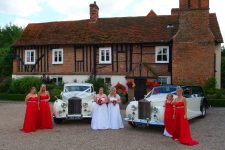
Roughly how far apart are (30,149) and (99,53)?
20.6 meters

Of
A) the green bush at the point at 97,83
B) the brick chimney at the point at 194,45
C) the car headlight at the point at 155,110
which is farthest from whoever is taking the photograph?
the green bush at the point at 97,83

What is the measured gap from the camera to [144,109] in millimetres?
12750

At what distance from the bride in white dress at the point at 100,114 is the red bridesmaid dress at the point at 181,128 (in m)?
3.10

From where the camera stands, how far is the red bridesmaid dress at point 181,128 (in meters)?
10.5

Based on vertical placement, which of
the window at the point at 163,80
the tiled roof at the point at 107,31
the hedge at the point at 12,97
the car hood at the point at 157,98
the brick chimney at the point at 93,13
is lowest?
the hedge at the point at 12,97

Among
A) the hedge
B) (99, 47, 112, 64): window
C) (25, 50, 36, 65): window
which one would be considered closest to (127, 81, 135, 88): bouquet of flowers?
(99, 47, 112, 64): window

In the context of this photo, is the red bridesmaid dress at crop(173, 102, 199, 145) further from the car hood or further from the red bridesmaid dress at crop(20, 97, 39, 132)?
the red bridesmaid dress at crop(20, 97, 39, 132)

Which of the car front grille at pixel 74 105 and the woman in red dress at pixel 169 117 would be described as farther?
the car front grille at pixel 74 105

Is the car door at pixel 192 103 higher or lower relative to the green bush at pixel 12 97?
higher

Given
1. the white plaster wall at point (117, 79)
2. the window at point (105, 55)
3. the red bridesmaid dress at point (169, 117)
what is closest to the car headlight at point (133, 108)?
the red bridesmaid dress at point (169, 117)

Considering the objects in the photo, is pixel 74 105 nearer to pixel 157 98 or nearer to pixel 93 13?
pixel 157 98

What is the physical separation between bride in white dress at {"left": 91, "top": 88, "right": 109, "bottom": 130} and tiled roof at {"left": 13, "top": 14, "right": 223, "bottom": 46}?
49.5 ft

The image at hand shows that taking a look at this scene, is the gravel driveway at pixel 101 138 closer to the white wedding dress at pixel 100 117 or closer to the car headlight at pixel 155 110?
the white wedding dress at pixel 100 117

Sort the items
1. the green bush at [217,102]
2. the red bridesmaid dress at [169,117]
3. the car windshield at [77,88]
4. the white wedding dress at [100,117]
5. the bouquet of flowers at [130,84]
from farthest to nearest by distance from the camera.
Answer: the bouquet of flowers at [130,84]
the green bush at [217,102]
the car windshield at [77,88]
the white wedding dress at [100,117]
the red bridesmaid dress at [169,117]
